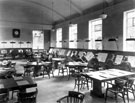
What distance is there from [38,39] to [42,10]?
3385 mm

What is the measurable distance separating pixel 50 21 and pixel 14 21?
3770mm

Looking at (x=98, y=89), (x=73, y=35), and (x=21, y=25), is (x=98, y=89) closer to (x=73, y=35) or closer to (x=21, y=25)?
(x=73, y=35)

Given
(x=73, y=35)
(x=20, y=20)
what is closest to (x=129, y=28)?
(x=73, y=35)

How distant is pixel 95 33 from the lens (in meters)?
8.81

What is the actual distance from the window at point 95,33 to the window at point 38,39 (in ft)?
24.3

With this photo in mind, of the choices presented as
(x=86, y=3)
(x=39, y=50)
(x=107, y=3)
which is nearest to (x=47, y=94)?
(x=107, y=3)

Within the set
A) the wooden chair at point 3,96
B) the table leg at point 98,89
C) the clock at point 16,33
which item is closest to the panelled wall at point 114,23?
the table leg at point 98,89

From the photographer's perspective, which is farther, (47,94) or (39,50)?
(39,50)

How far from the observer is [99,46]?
8.35 meters

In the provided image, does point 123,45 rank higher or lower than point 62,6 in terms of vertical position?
lower

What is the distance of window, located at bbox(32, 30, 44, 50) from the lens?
14.7m

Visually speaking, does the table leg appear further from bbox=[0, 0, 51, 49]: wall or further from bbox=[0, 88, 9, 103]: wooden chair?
bbox=[0, 0, 51, 49]: wall

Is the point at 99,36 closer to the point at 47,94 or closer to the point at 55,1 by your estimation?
the point at 55,1

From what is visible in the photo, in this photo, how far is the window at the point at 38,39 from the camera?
14.7m
